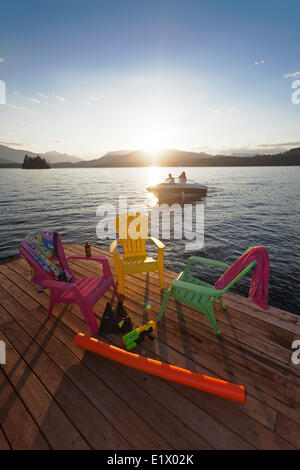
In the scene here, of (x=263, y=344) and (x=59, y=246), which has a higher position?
(x=59, y=246)

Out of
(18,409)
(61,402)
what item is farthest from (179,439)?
(18,409)

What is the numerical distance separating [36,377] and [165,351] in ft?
5.22

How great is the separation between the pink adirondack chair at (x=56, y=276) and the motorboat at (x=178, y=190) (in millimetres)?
20672

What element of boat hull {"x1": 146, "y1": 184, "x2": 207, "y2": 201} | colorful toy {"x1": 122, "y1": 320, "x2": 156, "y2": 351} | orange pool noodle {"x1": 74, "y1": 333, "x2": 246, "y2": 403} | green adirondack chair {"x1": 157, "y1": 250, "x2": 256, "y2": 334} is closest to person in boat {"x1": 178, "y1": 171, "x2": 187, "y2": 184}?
boat hull {"x1": 146, "y1": 184, "x2": 207, "y2": 201}

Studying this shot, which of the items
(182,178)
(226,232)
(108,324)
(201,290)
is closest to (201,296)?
(201,290)

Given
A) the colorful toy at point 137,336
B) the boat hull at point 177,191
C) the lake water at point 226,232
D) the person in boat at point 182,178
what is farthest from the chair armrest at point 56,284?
the boat hull at point 177,191

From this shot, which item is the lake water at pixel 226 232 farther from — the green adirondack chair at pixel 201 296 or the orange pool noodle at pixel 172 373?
the orange pool noodle at pixel 172 373

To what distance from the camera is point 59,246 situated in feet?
11.5

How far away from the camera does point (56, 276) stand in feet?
11.3

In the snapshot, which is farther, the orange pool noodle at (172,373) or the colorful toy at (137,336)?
the colorful toy at (137,336)

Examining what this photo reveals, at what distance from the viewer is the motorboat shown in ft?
76.1

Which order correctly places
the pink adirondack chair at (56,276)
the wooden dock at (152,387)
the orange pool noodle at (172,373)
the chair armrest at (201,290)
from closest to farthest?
the wooden dock at (152,387) < the orange pool noodle at (172,373) < the chair armrest at (201,290) < the pink adirondack chair at (56,276)

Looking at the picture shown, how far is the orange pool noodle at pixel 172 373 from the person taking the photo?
84.0 inches
